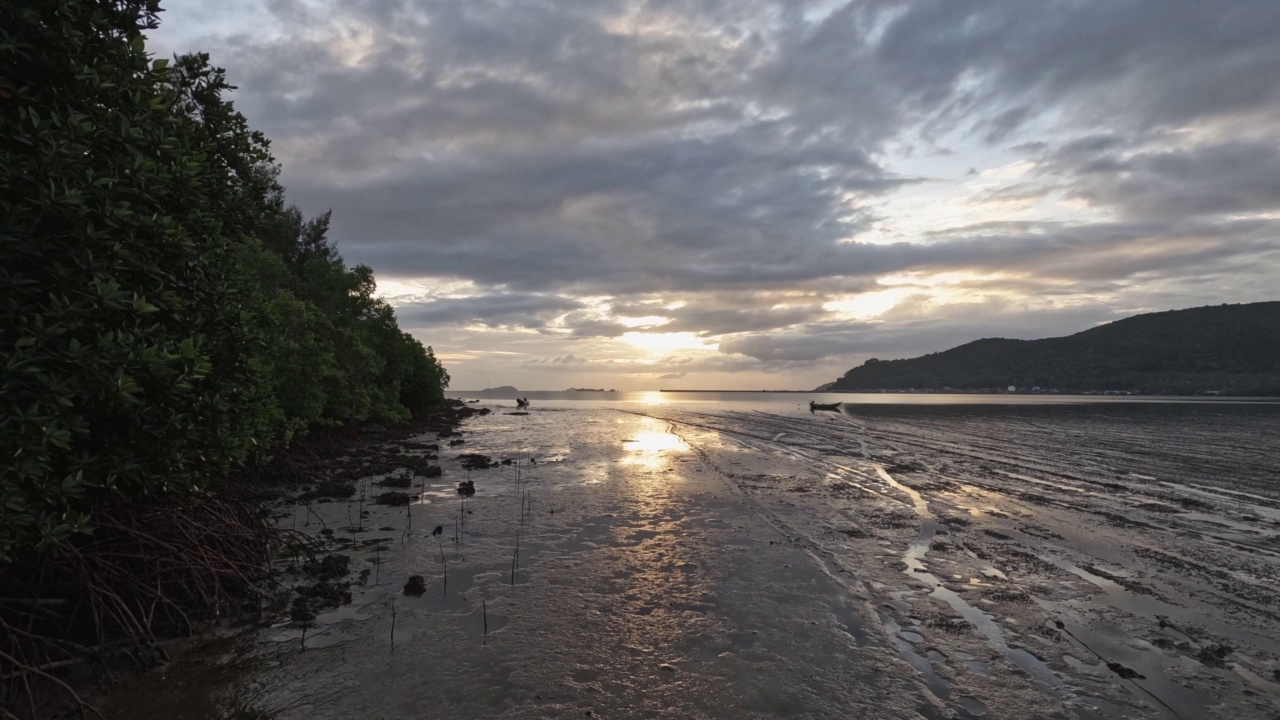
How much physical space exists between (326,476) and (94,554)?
1439cm

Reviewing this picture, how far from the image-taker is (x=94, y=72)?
6145 millimetres

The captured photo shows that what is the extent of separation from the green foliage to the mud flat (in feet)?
8.72

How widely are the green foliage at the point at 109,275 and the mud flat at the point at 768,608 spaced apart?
2.66 meters

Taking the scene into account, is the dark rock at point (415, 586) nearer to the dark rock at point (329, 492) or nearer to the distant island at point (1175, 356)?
the dark rock at point (329, 492)

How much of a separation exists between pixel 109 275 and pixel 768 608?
386 inches

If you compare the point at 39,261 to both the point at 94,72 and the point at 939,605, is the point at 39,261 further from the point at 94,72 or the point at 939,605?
the point at 939,605

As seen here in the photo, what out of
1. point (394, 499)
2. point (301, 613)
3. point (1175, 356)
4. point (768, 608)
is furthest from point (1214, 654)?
point (1175, 356)

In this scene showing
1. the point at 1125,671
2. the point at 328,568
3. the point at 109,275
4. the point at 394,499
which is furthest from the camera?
the point at 394,499

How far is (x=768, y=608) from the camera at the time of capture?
9039 millimetres

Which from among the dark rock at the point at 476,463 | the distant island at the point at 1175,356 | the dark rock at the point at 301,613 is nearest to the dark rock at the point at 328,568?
the dark rock at the point at 301,613

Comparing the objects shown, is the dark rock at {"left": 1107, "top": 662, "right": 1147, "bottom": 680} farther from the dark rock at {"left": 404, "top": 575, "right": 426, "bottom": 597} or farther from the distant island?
the distant island

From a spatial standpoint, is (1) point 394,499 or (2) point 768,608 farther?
(1) point 394,499

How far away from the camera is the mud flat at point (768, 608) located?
21.0ft

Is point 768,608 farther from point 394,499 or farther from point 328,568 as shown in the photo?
point 394,499
